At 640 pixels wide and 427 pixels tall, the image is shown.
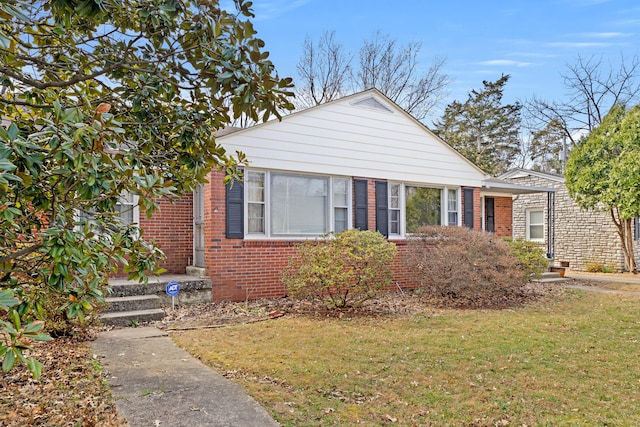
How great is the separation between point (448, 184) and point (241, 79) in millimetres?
9961

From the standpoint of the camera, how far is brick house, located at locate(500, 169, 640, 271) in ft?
54.8

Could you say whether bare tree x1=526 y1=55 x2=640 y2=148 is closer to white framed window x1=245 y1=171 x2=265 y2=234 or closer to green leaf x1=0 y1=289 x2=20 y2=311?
white framed window x1=245 y1=171 x2=265 y2=234

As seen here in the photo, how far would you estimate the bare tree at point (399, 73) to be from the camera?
77.8 ft

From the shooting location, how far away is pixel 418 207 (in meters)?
11.3

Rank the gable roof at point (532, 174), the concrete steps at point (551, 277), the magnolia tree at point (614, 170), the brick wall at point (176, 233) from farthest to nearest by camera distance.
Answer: the gable roof at point (532, 174), the magnolia tree at point (614, 170), the concrete steps at point (551, 277), the brick wall at point (176, 233)

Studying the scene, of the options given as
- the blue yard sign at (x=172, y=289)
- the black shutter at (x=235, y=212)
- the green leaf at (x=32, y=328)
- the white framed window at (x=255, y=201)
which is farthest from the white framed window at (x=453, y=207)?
the green leaf at (x=32, y=328)

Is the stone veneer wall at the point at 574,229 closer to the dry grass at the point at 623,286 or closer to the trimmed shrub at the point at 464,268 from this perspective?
the dry grass at the point at 623,286

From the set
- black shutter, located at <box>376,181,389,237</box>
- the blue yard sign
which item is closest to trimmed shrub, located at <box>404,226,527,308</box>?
black shutter, located at <box>376,181,389,237</box>

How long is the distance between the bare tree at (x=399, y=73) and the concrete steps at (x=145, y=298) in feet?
58.8

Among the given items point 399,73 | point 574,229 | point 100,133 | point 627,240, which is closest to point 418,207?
point 627,240

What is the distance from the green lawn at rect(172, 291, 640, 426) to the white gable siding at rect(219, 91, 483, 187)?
3.67 m

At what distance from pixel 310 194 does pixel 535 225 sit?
12.8m

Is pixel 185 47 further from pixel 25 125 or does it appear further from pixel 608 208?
pixel 608 208

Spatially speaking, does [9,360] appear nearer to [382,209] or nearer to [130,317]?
[130,317]
